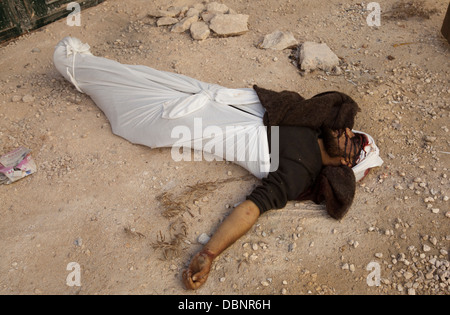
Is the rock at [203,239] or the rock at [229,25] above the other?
the rock at [229,25]

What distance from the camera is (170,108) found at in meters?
2.47

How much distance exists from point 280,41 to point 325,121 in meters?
1.56

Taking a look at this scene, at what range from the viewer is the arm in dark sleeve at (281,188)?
2146mm

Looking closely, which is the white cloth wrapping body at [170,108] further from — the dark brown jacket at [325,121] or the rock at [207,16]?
the rock at [207,16]

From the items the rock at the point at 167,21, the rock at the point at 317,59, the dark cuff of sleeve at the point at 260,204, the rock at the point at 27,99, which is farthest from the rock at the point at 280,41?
the rock at the point at 27,99

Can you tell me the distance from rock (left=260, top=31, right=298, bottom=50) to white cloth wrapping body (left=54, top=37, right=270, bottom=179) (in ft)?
3.86

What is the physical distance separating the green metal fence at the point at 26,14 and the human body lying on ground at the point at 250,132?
1582 millimetres

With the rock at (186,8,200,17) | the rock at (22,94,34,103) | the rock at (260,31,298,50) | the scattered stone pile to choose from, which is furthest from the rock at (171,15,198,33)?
the rock at (22,94,34,103)

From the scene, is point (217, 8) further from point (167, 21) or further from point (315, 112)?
point (315, 112)

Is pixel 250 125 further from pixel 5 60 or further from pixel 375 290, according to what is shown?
pixel 5 60

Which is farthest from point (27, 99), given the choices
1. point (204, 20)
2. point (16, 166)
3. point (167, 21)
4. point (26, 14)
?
point (204, 20)

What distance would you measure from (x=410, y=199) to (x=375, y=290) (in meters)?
0.69

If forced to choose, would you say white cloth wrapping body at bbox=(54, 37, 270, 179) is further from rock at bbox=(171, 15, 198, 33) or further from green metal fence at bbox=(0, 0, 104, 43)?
green metal fence at bbox=(0, 0, 104, 43)
